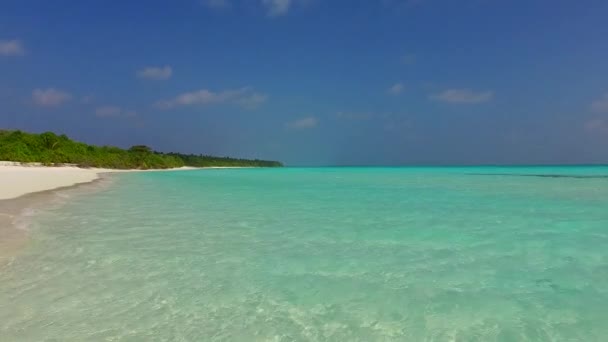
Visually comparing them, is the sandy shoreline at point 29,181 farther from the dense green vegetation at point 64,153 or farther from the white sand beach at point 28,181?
the dense green vegetation at point 64,153

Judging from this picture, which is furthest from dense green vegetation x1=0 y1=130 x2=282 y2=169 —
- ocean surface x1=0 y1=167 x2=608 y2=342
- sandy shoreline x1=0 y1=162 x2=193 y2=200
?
ocean surface x1=0 y1=167 x2=608 y2=342

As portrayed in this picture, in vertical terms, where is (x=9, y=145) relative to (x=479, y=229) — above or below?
above

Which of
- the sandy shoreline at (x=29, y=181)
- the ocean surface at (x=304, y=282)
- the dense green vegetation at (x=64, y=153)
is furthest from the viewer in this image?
the dense green vegetation at (x=64, y=153)

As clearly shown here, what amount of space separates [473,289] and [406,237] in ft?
8.90

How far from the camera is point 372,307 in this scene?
3471mm

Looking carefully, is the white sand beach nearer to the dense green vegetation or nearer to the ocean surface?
the dense green vegetation

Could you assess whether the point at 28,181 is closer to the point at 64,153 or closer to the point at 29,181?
the point at 29,181

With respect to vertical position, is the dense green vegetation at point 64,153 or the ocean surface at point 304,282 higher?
the dense green vegetation at point 64,153

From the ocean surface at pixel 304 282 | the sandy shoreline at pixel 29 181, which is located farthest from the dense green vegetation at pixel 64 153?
the ocean surface at pixel 304 282

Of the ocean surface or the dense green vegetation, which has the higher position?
the dense green vegetation

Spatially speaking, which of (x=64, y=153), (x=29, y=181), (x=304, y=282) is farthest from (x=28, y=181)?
(x=64, y=153)

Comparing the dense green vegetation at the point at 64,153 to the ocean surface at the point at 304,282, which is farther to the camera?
the dense green vegetation at the point at 64,153

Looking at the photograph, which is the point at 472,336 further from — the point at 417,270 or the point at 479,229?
the point at 479,229

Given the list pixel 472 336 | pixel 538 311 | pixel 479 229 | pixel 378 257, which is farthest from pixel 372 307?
pixel 479 229
